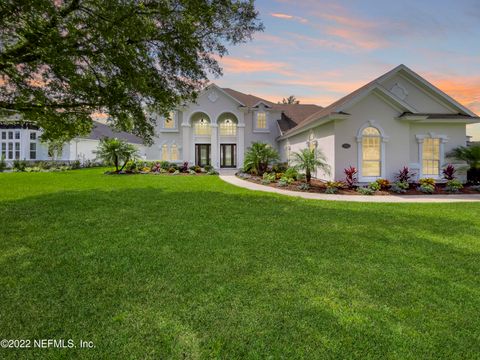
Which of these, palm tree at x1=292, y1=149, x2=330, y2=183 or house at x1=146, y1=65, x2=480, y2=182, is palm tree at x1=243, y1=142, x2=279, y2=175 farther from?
palm tree at x1=292, y1=149, x2=330, y2=183

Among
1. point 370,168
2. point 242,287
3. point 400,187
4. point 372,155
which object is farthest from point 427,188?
point 242,287

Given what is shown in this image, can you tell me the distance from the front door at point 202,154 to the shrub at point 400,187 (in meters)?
18.5

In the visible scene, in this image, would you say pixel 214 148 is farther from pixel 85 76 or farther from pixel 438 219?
pixel 438 219

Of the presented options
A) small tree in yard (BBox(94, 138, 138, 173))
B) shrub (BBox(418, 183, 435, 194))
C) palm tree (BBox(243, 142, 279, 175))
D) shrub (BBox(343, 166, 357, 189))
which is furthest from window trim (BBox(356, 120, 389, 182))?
small tree in yard (BBox(94, 138, 138, 173))

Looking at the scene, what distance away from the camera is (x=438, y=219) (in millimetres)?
7539

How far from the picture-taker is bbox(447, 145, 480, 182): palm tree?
14.0 meters

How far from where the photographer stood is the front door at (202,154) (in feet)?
90.8

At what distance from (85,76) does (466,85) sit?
2120 cm

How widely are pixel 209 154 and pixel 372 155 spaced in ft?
56.3

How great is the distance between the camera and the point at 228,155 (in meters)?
28.0

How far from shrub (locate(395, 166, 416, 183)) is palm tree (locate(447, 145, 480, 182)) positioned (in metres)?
2.97

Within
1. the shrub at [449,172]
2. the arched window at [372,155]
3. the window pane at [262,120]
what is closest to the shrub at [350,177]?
the arched window at [372,155]

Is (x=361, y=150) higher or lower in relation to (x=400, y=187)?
higher

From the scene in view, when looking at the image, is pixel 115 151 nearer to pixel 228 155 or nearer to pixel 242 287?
pixel 228 155
